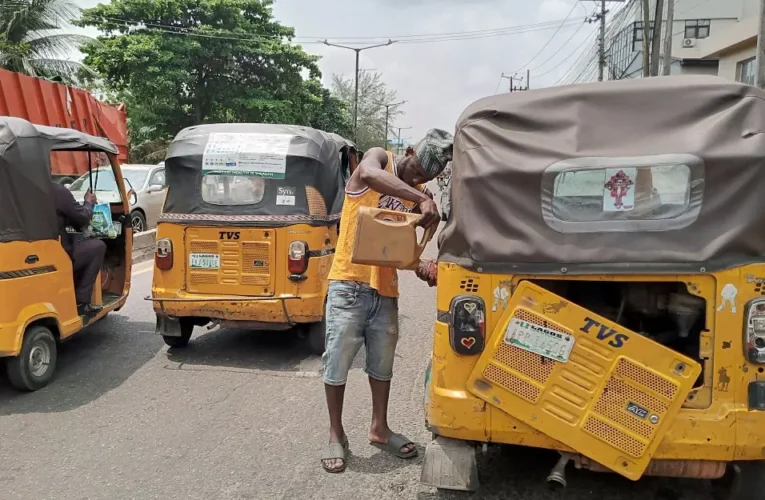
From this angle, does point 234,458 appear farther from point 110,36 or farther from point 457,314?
point 110,36

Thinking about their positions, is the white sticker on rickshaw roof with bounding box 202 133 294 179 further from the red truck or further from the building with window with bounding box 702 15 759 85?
the building with window with bounding box 702 15 759 85

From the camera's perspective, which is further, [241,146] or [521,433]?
[241,146]

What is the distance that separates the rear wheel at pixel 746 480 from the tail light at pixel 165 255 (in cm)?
477

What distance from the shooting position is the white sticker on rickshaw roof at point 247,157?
6277 millimetres

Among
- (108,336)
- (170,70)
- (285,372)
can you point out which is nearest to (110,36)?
(170,70)

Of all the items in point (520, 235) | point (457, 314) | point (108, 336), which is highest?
point (520, 235)

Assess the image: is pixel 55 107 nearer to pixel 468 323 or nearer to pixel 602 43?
pixel 468 323

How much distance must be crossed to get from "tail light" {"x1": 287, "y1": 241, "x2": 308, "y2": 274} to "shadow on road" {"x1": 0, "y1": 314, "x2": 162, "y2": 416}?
1623 millimetres

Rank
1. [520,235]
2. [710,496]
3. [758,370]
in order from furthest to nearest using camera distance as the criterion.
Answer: [710,496] → [520,235] → [758,370]

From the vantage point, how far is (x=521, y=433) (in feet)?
10.4

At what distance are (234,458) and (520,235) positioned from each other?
2267mm

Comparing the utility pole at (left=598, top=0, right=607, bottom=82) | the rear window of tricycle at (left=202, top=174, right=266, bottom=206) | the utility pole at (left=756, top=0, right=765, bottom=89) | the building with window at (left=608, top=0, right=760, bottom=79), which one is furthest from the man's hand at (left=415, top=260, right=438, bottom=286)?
the building with window at (left=608, top=0, right=760, bottom=79)

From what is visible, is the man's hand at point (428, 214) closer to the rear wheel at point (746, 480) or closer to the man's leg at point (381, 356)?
the man's leg at point (381, 356)

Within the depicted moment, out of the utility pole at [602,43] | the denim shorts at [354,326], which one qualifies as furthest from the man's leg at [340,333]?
the utility pole at [602,43]
